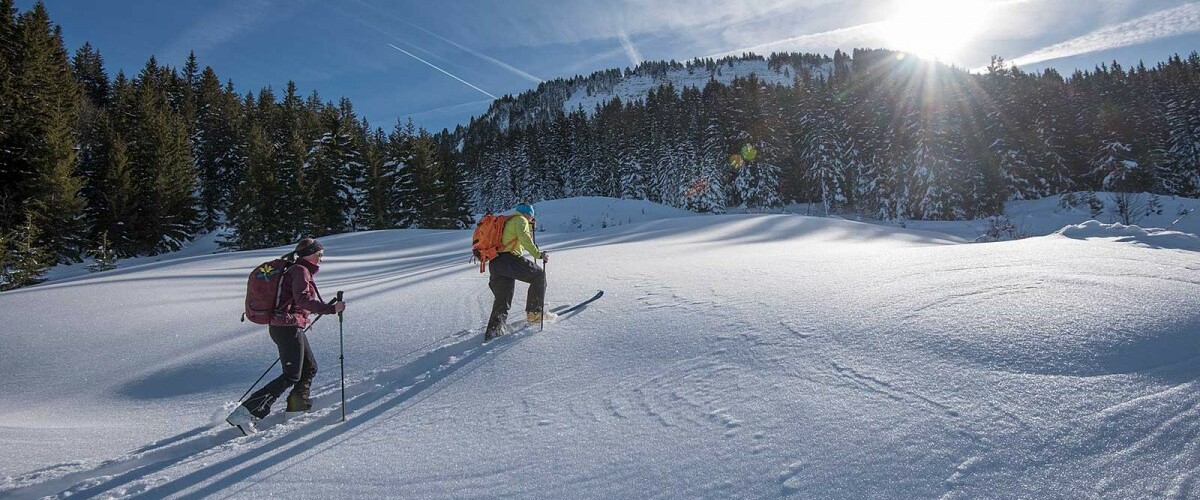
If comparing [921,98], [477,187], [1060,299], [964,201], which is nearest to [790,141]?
[921,98]

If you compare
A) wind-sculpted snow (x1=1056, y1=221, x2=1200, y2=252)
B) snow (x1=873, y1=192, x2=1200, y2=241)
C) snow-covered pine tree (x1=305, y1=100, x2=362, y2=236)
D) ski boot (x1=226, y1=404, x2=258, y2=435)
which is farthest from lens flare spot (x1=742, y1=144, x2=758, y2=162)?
ski boot (x1=226, y1=404, x2=258, y2=435)

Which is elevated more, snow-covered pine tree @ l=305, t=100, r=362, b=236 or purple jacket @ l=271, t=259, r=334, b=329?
snow-covered pine tree @ l=305, t=100, r=362, b=236

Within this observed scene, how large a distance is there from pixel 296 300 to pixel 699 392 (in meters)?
3.26

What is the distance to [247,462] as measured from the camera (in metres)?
3.37

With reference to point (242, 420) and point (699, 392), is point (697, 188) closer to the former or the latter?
point (699, 392)

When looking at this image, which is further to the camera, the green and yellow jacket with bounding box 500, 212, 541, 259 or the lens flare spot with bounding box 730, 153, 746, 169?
the lens flare spot with bounding box 730, 153, 746, 169

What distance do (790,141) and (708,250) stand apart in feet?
145

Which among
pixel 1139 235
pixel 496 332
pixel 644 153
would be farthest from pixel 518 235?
pixel 644 153

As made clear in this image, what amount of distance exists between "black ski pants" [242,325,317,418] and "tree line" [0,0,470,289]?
24.2m

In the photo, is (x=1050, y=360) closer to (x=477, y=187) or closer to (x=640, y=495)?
(x=640, y=495)

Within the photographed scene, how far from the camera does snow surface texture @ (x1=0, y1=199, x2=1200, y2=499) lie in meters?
2.44

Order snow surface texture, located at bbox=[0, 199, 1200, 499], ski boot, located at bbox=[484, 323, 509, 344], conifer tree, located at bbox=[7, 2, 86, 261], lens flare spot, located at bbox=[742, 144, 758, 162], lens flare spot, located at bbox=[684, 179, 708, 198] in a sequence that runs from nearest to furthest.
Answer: snow surface texture, located at bbox=[0, 199, 1200, 499] < ski boot, located at bbox=[484, 323, 509, 344] < conifer tree, located at bbox=[7, 2, 86, 261] < lens flare spot, located at bbox=[684, 179, 708, 198] < lens flare spot, located at bbox=[742, 144, 758, 162]

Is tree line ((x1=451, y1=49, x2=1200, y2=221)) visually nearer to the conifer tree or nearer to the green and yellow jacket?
the green and yellow jacket

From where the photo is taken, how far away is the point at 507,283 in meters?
6.00
